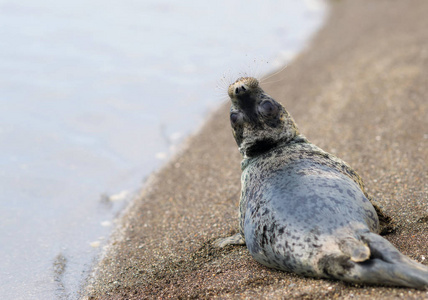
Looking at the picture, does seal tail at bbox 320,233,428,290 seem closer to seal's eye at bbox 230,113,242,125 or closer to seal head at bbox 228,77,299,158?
seal head at bbox 228,77,299,158

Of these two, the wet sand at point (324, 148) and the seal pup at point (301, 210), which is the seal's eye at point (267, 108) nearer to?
the seal pup at point (301, 210)

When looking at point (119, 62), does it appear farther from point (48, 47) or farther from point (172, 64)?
point (48, 47)

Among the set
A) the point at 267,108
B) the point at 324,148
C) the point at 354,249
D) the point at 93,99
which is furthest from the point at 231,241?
the point at 93,99

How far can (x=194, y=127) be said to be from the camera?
8.50 m

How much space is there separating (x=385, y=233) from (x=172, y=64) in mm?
8050

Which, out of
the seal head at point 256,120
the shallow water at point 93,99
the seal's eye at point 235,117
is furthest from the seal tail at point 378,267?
the shallow water at point 93,99

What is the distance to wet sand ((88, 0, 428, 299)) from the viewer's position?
3.75m

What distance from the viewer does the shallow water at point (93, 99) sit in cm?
527

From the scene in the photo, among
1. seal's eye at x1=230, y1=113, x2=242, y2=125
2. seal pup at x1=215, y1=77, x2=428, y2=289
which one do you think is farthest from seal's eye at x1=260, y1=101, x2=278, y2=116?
seal's eye at x1=230, y1=113, x2=242, y2=125

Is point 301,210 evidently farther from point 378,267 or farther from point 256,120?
point 256,120

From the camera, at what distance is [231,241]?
172 inches

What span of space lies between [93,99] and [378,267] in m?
7.29

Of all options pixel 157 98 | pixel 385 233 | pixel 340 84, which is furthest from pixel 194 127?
pixel 385 233

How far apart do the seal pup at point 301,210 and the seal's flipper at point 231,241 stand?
1 centimetres
